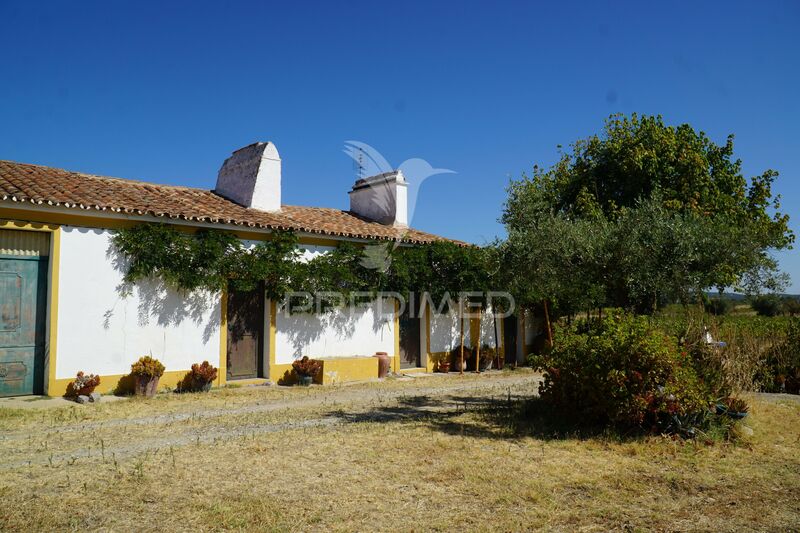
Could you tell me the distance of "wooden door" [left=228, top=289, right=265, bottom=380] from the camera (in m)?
13.3

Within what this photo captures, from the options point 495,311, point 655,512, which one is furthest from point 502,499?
point 495,311

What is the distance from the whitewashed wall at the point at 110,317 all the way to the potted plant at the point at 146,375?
1.24 feet

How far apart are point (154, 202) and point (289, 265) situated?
325 cm

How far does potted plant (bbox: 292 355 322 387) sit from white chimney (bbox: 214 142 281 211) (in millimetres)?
Result: 4350

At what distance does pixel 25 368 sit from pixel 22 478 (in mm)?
5596

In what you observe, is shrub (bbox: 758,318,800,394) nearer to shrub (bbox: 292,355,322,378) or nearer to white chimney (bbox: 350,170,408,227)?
shrub (bbox: 292,355,322,378)

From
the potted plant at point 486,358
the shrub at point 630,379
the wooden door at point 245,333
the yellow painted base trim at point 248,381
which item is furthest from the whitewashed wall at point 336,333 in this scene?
the shrub at point 630,379

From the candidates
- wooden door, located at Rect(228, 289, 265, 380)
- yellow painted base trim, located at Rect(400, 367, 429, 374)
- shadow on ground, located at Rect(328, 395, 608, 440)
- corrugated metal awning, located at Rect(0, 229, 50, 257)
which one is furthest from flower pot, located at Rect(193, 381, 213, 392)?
yellow painted base trim, located at Rect(400, 367, 429, 374)

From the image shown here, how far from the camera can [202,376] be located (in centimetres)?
1203

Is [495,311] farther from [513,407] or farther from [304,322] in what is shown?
[513,407]

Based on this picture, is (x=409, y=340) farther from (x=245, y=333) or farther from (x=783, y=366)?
(x=783, y=366)

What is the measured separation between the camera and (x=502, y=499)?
5.28 meters

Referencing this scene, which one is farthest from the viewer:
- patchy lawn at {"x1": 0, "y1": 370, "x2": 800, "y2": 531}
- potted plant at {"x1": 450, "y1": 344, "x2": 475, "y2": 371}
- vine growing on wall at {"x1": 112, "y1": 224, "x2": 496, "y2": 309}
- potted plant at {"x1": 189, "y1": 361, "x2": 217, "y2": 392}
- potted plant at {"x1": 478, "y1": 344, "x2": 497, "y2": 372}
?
potted plant at {"x1": 478, "y1": 344, "x2": 497, "y2": 372}

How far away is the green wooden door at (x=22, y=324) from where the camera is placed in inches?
409
